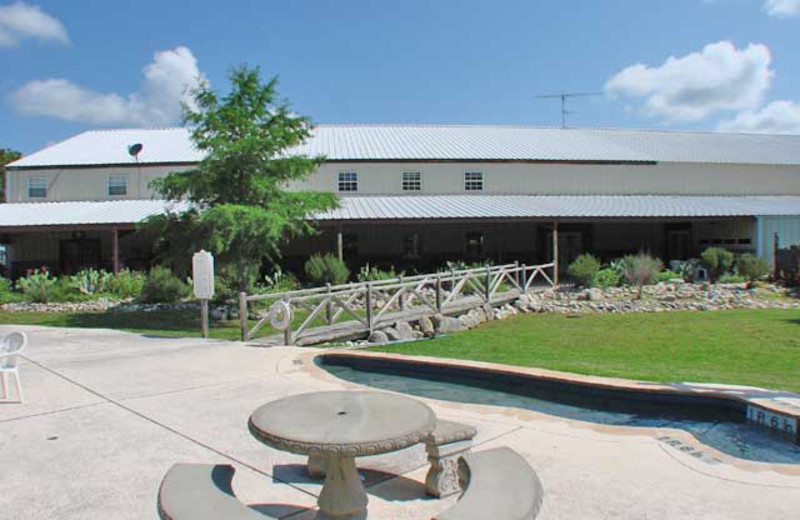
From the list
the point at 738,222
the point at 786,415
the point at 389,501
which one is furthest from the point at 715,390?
the point at 738,222

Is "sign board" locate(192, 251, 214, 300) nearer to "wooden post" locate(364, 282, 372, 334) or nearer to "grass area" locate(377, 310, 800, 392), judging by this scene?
"wooden post" locate(364, 282, 372, 334)

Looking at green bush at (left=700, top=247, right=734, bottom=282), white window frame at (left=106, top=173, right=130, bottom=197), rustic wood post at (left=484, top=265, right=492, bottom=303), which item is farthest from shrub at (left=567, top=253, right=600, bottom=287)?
white window frame at (left=106, top=173, right=130, bottom=197)

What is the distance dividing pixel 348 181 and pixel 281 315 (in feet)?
47.9

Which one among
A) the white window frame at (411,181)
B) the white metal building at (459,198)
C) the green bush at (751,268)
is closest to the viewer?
the green bush at (751,268)

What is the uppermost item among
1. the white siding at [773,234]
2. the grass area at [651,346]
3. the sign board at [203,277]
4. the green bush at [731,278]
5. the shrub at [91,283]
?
the white siding at [773,234]

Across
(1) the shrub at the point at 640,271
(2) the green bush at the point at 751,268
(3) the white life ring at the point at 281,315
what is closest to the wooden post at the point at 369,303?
(3) the white life ring at the point at 281,315

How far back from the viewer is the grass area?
356 inches

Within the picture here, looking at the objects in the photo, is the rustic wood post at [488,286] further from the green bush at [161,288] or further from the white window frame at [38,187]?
the white window frame at [38,187]

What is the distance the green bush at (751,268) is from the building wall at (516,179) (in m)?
7.62

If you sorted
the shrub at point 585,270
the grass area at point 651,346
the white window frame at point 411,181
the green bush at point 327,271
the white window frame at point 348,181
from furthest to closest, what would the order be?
the white window frame at point 411,181
the white window frame at point 348,181
the shrub at point 585,270
the green bush at point 327,271
the grass area at point 651,346

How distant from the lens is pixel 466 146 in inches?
1109

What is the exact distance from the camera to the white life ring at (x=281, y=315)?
1151 cm

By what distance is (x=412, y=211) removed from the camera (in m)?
22.4

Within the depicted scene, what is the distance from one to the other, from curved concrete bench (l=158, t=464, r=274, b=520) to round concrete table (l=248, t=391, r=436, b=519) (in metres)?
0.38
